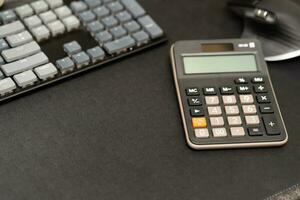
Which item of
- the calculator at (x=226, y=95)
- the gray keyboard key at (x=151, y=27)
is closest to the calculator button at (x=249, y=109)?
Result: the calculator at (x=226, y=95)

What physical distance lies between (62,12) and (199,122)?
7.9 inches

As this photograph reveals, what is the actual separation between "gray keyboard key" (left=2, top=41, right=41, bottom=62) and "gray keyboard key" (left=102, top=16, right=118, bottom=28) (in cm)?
8

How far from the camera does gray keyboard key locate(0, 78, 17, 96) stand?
1.49 feet

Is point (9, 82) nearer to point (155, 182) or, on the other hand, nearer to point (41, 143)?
point (41, 143)

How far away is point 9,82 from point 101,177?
13 centimetres

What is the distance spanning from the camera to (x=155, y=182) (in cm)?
42

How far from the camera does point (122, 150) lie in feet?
1.45

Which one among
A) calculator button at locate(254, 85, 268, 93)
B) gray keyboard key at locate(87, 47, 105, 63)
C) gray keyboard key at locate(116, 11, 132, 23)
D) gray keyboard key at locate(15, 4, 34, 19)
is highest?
gray keyboard key at locate(15, 4, 34, 19)

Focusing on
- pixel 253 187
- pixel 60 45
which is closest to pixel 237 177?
pixel 253 187

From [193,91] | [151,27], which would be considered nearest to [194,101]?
[193,91]

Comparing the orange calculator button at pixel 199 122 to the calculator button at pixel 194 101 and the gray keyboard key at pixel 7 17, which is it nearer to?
the calculator button at pixel 194 101

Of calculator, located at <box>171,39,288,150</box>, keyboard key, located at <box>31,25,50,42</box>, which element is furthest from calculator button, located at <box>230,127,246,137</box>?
keyboard key, located at <box>31,25,50,42</box>

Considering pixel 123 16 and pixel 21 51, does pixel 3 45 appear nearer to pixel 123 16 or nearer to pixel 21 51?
pixel 21 51

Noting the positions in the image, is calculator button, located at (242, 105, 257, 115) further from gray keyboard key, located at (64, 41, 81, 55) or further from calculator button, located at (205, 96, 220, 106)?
gray keyboard key, located at (64, 41, 81, 55)
